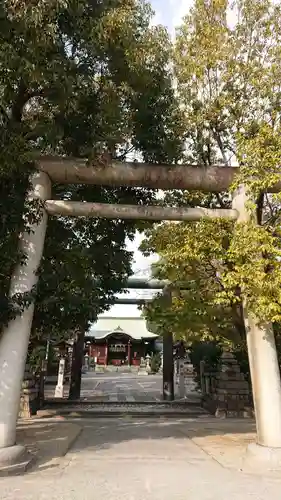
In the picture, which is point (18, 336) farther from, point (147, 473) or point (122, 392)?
point (122, 392)

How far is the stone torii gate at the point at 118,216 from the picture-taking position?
237 inches

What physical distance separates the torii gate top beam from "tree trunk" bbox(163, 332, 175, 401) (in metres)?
10.6

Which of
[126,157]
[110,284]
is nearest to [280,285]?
[126,157]

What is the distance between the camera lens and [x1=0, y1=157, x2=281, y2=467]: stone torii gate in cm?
602

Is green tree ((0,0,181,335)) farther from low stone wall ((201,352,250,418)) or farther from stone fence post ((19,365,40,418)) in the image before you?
low stone wall ((201,352,250,418))

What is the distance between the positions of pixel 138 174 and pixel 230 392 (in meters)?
8.40

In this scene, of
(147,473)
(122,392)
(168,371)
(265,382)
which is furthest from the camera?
(122,392)

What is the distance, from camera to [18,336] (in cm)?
620

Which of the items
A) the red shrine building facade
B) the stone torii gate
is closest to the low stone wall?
the stone torii gate

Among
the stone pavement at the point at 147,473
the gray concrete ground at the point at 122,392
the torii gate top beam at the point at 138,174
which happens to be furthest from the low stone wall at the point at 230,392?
the torii gate top beam at the point at 138,174

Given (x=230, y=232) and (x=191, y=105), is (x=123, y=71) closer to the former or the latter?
(x=191, y=105)

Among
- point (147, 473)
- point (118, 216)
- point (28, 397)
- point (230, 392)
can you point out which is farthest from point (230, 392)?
point (118, 216)

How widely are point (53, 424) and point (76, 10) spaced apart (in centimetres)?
917

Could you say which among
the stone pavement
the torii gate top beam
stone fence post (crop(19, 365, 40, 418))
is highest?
the torii gate top beam
